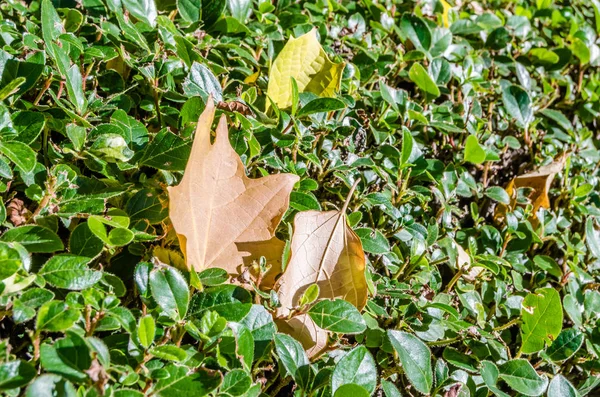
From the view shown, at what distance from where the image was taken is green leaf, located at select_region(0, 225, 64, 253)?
1.14 meters

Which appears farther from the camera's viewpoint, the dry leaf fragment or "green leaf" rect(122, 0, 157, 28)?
"green leaf" rect(122, 0, 157, 28)

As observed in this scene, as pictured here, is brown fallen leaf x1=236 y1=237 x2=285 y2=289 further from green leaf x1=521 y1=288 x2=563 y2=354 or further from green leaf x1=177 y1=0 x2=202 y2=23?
green leaf x1=177 y1=0 x2=202 y2=23

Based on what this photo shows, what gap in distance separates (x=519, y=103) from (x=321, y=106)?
0.91 m

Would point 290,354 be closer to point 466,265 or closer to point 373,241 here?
point 373,241

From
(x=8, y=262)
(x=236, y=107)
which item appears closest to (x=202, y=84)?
(x=236, y=107)

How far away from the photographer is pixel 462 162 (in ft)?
6.25

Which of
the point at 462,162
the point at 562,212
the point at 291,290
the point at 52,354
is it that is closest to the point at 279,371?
the point at 291,290

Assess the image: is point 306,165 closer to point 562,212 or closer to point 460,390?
point 460,390

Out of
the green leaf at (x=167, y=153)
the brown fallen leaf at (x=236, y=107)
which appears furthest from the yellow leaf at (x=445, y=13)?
the green leaf at (x=167, y=153)

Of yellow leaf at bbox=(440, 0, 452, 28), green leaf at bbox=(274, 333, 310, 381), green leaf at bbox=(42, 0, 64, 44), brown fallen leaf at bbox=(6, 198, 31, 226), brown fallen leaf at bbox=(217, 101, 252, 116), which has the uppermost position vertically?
green leaf at bbox=(42, 0, 64, 44)

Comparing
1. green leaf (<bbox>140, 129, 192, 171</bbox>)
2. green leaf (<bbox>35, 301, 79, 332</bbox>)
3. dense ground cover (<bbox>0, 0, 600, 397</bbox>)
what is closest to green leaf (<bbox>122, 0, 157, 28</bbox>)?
dense ground cover (<bbox>0, 0, 600, 397</bbox>)

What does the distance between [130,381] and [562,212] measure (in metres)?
1.52

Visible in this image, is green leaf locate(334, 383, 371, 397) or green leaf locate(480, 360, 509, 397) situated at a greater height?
green leaf locate(334, 383, 371, 397)

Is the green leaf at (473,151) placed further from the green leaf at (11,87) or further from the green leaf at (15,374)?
the green leaf at (15,374)
